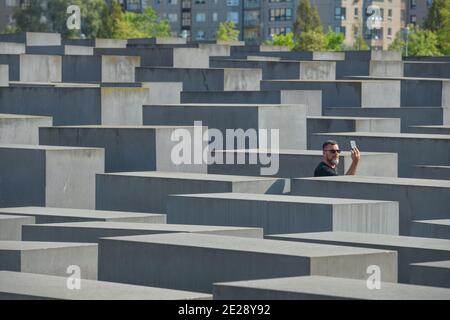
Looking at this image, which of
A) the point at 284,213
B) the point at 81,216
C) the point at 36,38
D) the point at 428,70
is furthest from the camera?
the point at 36,38

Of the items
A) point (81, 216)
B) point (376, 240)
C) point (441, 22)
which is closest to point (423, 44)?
point (441, 22)

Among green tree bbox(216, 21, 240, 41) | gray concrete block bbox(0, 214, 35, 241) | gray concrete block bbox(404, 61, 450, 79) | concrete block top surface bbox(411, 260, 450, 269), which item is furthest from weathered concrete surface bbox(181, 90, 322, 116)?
green tree bbox(216, 21, 240, 41)

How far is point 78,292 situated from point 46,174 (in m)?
7.93

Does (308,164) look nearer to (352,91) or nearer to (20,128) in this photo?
(20,128)

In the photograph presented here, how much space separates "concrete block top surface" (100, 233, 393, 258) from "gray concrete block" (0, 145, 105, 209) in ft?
18.4

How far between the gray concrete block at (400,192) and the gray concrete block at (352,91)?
1203 centimetres

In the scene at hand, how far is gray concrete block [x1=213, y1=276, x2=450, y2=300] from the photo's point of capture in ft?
27.6

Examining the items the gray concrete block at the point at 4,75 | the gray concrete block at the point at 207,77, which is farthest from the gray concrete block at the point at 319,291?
the gray concrete block at the point at 207,77

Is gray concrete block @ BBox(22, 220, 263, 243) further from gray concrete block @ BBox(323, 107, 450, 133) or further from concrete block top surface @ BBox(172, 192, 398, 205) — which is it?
gray concrete block @ BBox(323, 107, 450, 133)

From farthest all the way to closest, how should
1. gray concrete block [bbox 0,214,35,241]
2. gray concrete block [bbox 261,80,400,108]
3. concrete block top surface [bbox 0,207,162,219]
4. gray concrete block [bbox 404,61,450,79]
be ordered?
1. gray concrete block [bbox 404,61,450,79]
2. gray concrete block [bbox 261,80,400,108]
3. concrete block top surface [bbox 0,207,162,219]
4. gray concrete block [bbox 0,214,35,241]

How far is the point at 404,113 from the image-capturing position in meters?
24.8

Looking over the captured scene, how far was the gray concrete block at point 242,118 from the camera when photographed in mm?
21172
